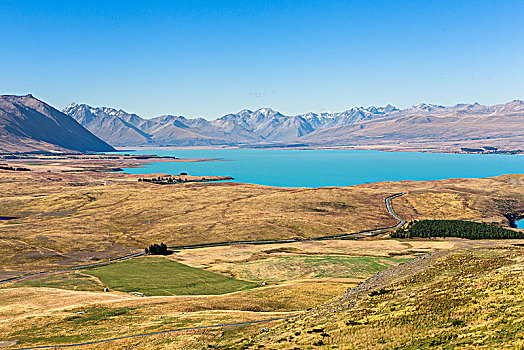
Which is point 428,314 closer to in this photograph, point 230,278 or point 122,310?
point 122,310

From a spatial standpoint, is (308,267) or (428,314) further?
(308,267)

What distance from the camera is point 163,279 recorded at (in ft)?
294

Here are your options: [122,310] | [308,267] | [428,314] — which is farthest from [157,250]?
[428,314]

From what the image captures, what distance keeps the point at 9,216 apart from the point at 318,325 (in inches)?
7465

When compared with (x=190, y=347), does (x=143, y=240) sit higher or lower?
lower

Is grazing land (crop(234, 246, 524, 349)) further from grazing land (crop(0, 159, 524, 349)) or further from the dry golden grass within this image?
the dry golden grass

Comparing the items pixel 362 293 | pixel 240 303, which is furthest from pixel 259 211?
pixel 362 293

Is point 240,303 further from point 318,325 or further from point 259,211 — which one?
point 259,211

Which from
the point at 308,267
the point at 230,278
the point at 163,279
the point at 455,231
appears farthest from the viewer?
the point at 455,231

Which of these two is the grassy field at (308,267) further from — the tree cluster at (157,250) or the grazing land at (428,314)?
the grazing land at (428,314)

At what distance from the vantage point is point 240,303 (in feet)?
211

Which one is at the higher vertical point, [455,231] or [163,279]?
[163,279]

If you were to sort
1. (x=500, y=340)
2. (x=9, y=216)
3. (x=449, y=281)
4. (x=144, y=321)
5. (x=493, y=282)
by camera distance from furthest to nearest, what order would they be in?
(x=9, y=216) → (x=144, y=321) → (x=449, y=281) → (x=493, y=282) → (x=500, y=340)

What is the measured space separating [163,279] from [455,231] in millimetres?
110729
